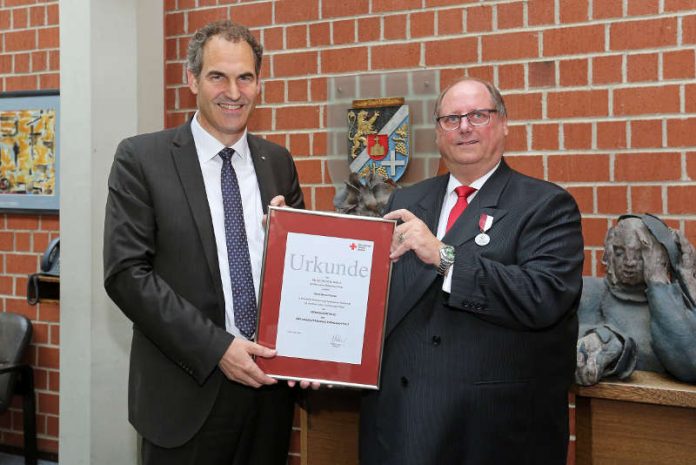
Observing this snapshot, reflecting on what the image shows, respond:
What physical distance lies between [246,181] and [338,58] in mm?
1404

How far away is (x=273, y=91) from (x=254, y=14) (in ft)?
1.32

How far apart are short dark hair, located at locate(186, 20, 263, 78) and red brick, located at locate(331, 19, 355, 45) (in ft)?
4.24

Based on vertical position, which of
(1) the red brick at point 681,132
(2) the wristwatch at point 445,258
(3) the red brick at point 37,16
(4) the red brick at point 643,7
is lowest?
(2) the wristwatch at point 445,258

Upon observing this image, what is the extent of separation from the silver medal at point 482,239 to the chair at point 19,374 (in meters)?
2.85

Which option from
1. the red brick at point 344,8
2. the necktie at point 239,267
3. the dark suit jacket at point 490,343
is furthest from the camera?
the red brick at point 344,8

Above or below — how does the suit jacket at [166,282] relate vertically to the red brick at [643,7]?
below

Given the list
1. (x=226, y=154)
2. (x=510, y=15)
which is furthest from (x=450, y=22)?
(x=226, y=154)

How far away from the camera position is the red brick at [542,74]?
2.92 m

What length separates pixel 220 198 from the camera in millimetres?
2049

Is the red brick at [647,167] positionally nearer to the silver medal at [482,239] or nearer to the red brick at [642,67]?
the red brick at [642,67]

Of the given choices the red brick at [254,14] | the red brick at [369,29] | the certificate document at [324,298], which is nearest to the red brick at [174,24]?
the red brick at [254,14]

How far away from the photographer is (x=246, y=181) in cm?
213

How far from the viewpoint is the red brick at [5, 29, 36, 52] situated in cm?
397

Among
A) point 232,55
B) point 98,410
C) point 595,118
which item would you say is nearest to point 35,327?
point 98,410
